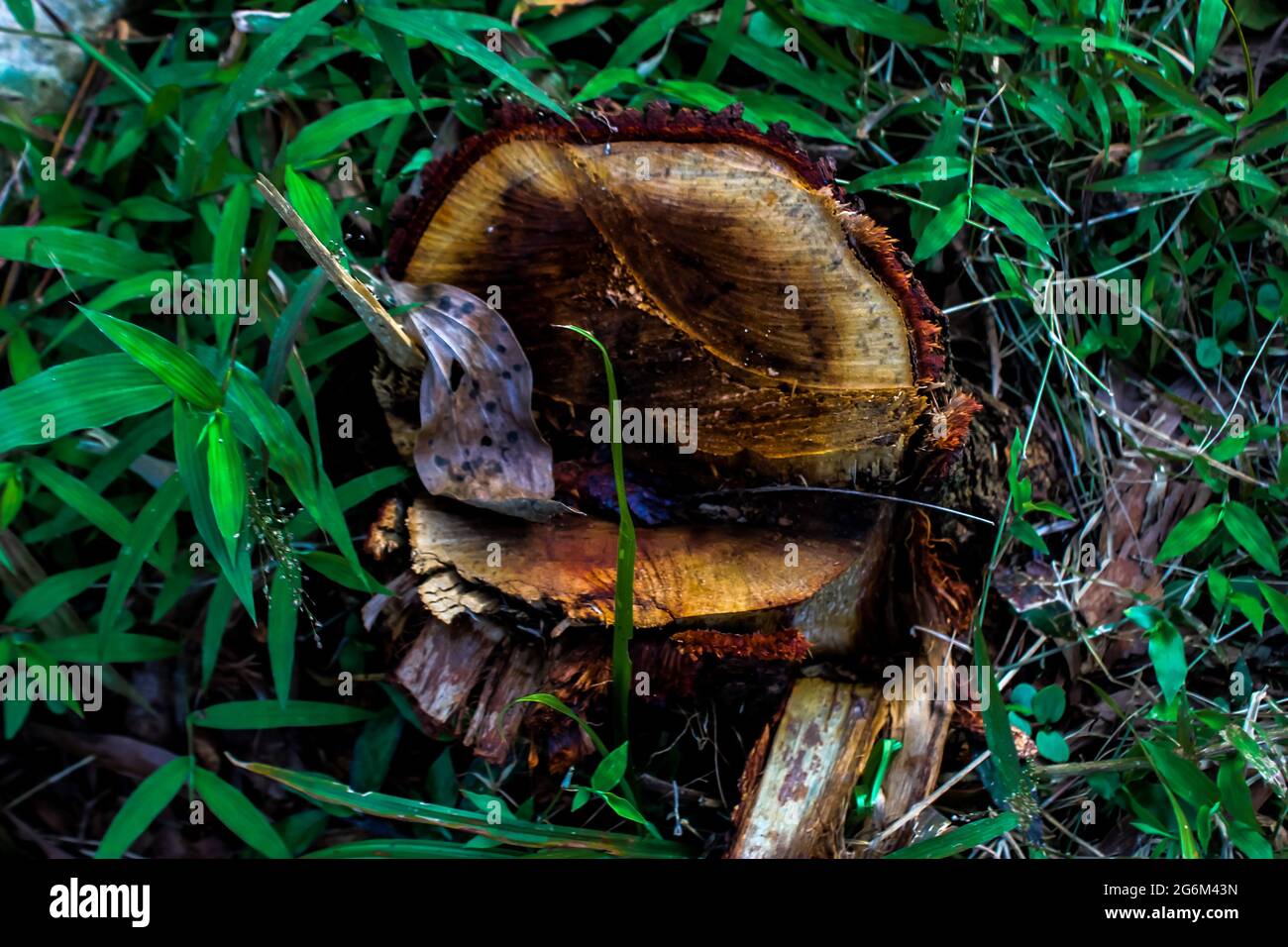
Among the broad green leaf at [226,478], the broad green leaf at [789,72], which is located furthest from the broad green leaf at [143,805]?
the broad green leaf at [789,72]

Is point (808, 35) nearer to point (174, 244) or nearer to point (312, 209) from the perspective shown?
point (312, 209)

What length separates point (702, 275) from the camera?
53.9 inches

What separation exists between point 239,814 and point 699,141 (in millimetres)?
1317

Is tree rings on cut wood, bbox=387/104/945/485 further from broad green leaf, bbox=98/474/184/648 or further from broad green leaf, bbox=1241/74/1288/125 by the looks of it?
broad green leaf, bbox=1241/74/1288/125

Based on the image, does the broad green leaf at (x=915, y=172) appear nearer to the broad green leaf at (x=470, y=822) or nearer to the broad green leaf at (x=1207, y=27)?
the broad green leaf at (x=1207, y=27)

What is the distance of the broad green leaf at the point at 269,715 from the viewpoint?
5.14ft

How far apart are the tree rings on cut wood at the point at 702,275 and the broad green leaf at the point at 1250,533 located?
2.25 ft

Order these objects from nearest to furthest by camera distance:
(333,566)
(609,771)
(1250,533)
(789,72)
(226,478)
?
(226,478)
(609,771)
(333,566)
(1250,533)
(789,72)

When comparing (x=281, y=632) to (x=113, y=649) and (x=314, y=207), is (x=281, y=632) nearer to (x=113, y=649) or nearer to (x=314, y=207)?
(x=113, y=649)

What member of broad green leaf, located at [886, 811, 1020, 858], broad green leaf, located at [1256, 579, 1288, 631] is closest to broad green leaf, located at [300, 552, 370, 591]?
broad green leaf, located at [886, 811, 1020, 858]

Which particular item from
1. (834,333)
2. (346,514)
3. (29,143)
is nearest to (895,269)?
(834,333)

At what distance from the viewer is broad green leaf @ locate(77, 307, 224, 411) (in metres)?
1.25

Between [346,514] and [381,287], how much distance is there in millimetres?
440

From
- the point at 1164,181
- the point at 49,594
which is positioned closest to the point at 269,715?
the point at 49,594
